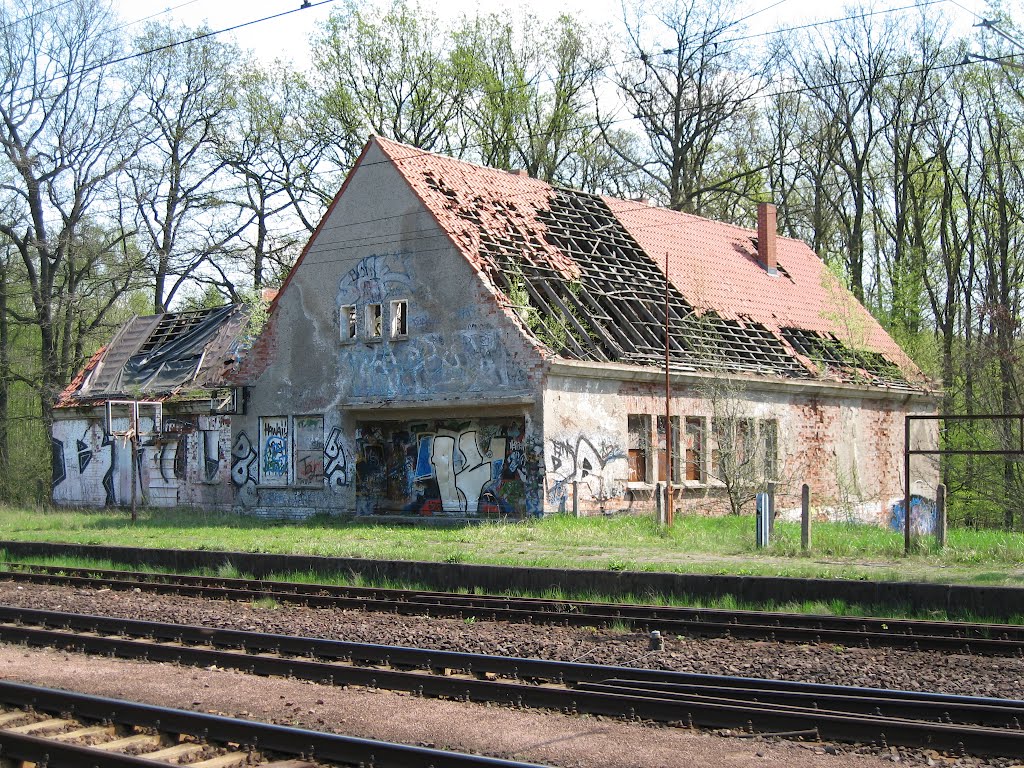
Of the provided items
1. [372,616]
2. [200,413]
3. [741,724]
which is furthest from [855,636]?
[200,413]

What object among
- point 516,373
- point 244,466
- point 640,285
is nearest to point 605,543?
point 516,373

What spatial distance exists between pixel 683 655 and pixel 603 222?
2172cm

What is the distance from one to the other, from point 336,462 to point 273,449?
7.90 feet

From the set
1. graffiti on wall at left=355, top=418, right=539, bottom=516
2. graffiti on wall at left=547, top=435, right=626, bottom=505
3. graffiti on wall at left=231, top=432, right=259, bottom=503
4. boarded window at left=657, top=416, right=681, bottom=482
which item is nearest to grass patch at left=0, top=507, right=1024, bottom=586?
graffiti on wall at left=547, top=435, right=626, bottom=505

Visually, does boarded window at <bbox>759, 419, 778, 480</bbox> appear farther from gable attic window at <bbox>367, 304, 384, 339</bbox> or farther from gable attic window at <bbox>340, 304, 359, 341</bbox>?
gable attic window at <bbox>340, 304, 359, 341</bbox>

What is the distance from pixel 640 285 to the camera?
2975 centimetres

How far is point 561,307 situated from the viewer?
26797 millimetres

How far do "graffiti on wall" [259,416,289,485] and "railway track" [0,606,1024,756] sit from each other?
16.7 m

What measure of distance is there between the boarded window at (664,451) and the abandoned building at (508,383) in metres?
0.05

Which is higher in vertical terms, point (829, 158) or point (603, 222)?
point (829, 158)

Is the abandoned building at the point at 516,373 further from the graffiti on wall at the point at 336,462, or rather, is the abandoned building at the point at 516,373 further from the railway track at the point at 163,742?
the railway track at the point at 163,742

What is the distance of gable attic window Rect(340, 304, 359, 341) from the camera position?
28.8 m

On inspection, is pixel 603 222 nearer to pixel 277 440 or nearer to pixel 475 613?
pixel 277 440

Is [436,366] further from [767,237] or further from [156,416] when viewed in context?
[767,237]
